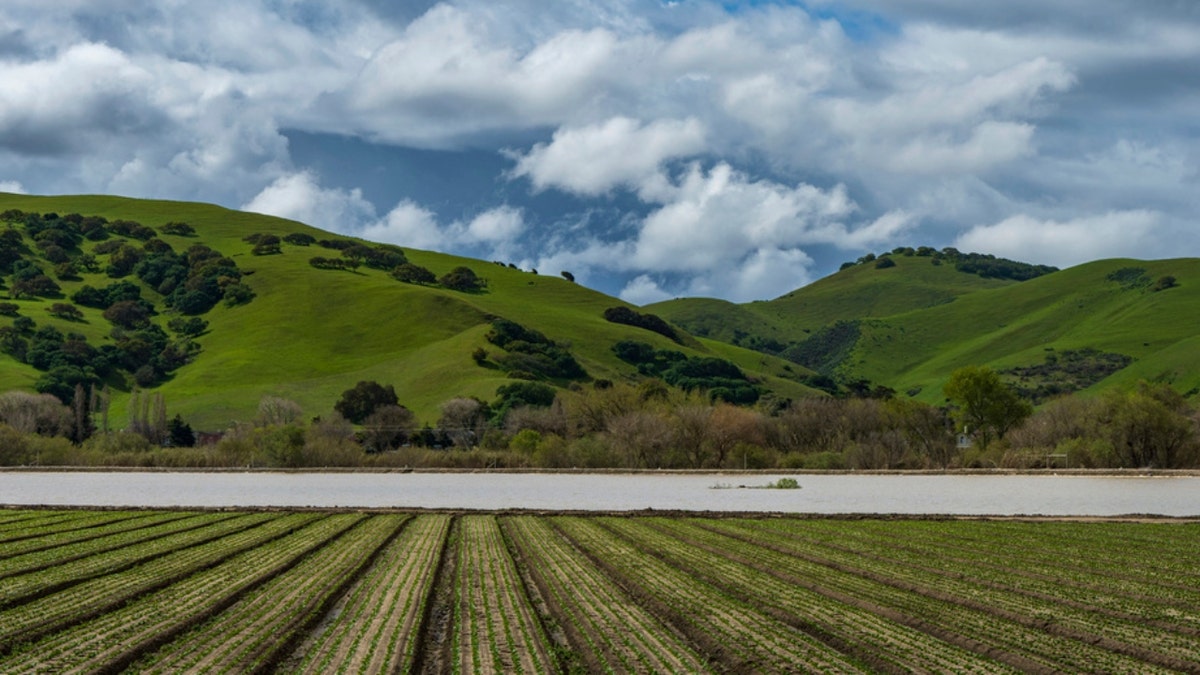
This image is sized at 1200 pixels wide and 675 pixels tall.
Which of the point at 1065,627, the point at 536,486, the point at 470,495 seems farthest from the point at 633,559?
the point at 536,486

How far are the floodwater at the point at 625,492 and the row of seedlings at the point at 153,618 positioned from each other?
3584 cm

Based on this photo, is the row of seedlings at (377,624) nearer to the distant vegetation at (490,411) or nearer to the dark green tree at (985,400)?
the distant vegetation at (490,411)

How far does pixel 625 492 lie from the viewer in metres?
88.2

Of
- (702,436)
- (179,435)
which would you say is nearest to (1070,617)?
(702,436)

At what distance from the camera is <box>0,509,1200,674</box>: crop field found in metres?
22.1

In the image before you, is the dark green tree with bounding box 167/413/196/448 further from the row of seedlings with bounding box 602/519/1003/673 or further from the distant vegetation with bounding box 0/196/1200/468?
the row of seedlings with bounding box 602/519/1003/673

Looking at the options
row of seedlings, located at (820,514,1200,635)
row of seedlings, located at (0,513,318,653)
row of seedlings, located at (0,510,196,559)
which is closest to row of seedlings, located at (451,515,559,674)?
row of seedlings, located at (0,513,318,653)

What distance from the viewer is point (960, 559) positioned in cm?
3847

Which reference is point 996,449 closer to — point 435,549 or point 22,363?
point 435,549

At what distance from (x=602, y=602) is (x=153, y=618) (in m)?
11.4

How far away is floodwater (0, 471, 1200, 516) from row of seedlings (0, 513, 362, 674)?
118 feet

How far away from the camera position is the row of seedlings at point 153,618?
70.9ft

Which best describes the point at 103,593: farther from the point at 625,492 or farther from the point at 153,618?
the point at 625,492

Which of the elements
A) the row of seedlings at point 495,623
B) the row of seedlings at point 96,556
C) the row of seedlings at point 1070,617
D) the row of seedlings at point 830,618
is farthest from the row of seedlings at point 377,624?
the row of seedlings at point 1070,617
